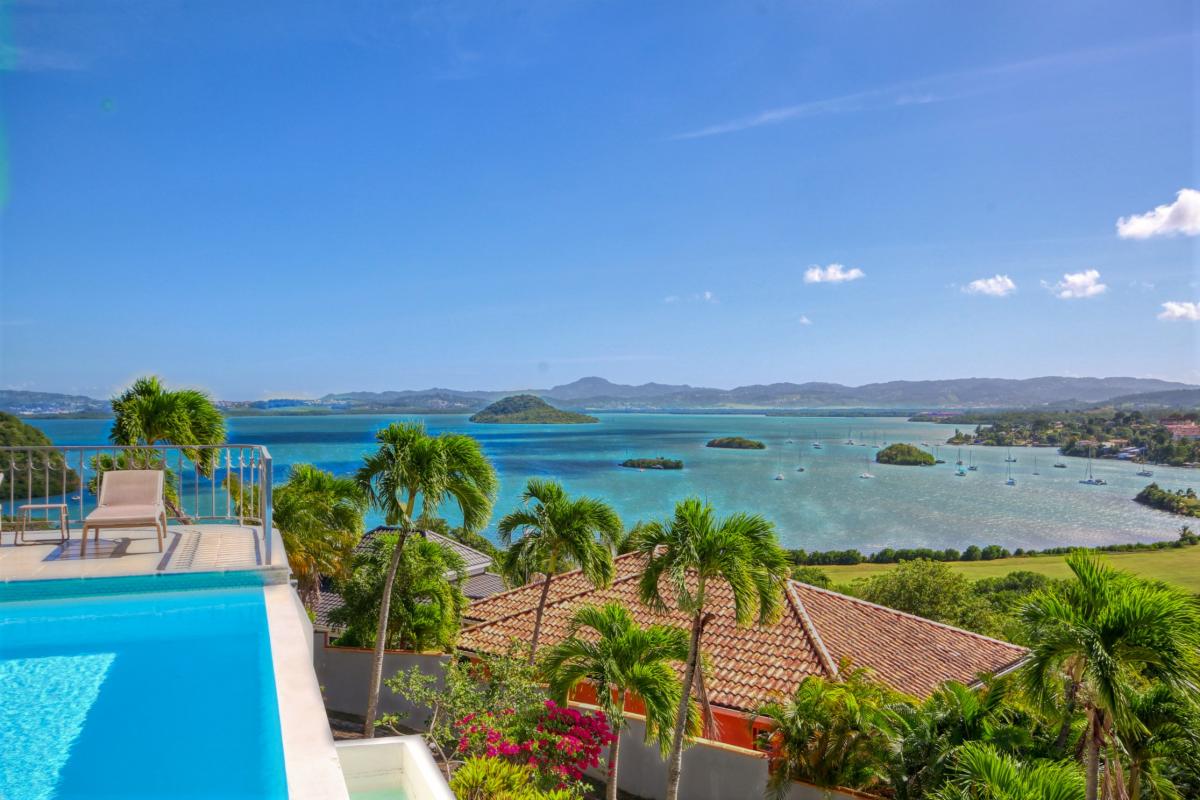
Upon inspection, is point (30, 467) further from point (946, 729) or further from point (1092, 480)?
point (1092, 480)

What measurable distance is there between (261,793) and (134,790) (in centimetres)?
72

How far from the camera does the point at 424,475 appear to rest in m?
11.5

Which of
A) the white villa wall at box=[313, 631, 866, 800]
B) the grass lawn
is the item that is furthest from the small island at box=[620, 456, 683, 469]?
the white villa wall at box=[313, 631, 866, 800]

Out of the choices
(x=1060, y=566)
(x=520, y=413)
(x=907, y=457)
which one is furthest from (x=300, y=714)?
(x=520, y=413)

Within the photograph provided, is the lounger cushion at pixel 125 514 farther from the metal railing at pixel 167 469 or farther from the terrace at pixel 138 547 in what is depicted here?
the metal railing at pixel 167 469

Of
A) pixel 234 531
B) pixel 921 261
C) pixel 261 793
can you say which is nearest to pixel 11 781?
pixel 261 793

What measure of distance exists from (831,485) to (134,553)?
12133 centimetres

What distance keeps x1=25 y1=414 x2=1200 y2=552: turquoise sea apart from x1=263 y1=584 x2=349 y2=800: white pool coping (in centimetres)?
6001

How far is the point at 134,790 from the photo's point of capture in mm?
3955

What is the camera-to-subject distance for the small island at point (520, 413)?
154000mm

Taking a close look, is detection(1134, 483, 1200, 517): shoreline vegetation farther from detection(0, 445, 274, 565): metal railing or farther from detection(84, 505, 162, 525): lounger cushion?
detection(84, 505, 162, 525): lounger cushion

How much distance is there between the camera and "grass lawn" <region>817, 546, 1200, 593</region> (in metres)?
62.3

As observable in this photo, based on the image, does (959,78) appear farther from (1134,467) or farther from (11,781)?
(1134,467)

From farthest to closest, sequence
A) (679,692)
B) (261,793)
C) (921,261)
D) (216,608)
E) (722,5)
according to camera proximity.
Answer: (921,261)
(722,5)
(679,692)
(216,608)
(261,793)
